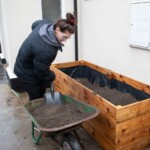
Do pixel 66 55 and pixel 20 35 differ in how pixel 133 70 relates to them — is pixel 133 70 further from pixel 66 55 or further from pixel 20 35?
pixel 20 35

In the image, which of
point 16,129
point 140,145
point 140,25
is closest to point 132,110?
point 140,145

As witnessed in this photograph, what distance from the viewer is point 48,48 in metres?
2.22

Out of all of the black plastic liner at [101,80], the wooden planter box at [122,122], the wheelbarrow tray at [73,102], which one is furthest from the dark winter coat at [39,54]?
the black plastic liner at [101,80]

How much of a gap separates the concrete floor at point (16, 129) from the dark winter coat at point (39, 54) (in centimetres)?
32

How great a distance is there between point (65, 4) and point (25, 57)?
2167 mm

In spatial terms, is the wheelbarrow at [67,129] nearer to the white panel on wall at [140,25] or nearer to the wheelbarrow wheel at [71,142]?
the wheelbarrow wheel at [71,142]

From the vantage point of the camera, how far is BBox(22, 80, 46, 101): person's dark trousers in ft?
8.94

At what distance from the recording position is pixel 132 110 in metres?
2.22

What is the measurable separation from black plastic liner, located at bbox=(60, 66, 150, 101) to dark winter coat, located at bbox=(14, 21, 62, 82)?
107 cm

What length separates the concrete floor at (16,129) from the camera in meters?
2.68

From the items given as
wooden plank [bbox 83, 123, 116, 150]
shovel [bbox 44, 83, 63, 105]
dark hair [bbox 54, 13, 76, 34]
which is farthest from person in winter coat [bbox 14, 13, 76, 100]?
wooden plank [bbox 83, 123, 116, 150]

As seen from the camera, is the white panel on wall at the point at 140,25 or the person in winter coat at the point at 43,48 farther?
the white panel on wall at the point at 140,25

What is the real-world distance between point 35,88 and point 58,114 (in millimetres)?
617

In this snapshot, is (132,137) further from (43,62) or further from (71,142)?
(43,62)
